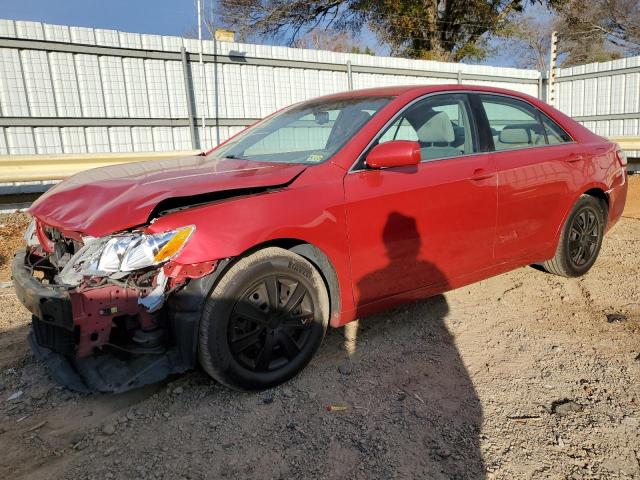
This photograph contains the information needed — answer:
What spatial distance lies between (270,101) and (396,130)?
7.25 meters

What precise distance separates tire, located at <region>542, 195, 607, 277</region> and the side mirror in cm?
197

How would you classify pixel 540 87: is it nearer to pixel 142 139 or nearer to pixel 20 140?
pixel 142 139

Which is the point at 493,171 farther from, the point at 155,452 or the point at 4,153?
the point at 4,153

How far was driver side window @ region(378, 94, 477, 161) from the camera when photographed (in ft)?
11.0

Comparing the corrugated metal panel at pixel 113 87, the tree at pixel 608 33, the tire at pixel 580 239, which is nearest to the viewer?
the tire at pixel 580 239

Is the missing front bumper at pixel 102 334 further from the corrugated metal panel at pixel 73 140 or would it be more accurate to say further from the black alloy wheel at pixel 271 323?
the corrugated metal panel at pixel 73 140

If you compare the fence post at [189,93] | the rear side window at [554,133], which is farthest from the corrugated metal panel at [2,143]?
the rear side window at [554,133]

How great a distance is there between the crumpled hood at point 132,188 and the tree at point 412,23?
1845 centimetres

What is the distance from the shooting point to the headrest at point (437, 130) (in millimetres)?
3438

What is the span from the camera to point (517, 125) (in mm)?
4039

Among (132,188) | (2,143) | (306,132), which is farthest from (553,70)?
(132,188)

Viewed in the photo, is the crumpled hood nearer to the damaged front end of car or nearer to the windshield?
the damaged front end of car

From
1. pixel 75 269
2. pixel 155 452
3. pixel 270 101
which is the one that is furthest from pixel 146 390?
pixel 270 101

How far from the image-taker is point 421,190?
10.4 feet
